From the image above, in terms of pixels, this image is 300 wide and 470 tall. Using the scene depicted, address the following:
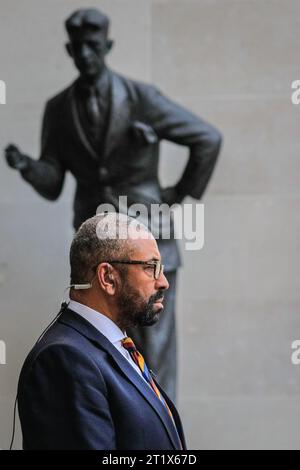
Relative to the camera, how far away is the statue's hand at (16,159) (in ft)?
12.5

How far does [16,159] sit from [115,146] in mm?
397

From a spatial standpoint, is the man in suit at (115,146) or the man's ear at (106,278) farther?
the man in suit at (115,146)

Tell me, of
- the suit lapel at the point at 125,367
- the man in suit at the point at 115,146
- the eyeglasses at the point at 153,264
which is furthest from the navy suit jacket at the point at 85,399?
the man in suit at the point at 115,146

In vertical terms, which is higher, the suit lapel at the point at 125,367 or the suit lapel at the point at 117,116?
the suit lapel at the point at 117,116

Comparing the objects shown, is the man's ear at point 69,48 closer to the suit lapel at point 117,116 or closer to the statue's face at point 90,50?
the statue's face at point 90,50

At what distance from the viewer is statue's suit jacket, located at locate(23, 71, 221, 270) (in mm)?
3736

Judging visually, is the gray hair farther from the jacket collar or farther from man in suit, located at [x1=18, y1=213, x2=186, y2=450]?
the jacket collar

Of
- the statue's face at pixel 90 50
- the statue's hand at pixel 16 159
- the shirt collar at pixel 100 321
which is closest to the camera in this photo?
the shirt collar at pixel 100 321

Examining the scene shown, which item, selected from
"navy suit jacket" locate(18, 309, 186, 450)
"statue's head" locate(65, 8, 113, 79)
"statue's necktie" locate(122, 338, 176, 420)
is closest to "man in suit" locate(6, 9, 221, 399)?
"statue's head" locate(65, 8, 113, 79)

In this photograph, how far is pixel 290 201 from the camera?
12.9 feet

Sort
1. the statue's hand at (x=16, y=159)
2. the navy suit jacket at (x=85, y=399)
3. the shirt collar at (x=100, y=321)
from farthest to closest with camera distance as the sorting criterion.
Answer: the statue's hand at (x=16, y=159) → the shirt collar at (x=100, y=321) → the navy suit jacket at (x=85, y=399)

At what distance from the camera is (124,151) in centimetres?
375

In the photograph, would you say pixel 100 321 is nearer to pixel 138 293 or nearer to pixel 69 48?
pixel 138 293

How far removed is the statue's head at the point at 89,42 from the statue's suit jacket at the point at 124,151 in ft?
0.32
